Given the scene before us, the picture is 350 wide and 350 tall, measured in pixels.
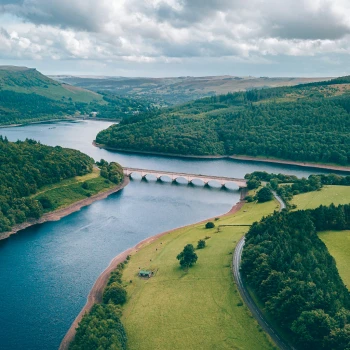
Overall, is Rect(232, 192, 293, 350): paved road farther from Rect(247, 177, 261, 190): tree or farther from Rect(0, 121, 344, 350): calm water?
Rect(247, 177, 261, 190): tree

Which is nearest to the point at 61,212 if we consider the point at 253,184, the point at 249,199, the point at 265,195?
the point at 249,199

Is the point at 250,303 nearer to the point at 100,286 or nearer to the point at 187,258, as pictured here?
the point at 187,258

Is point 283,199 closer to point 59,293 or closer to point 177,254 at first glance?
point 177,254

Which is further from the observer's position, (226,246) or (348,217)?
(348,217)

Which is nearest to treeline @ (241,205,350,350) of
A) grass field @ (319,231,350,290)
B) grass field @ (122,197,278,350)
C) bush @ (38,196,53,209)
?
grass field @ (122,197,278,350)

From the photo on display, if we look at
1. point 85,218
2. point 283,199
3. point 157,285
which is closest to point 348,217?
point 283,199

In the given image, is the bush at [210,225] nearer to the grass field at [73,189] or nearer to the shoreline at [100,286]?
the shoreline at [100,286]

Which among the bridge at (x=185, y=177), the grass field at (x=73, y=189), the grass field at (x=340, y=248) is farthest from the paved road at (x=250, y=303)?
the bridge at (x=185, y=177)
